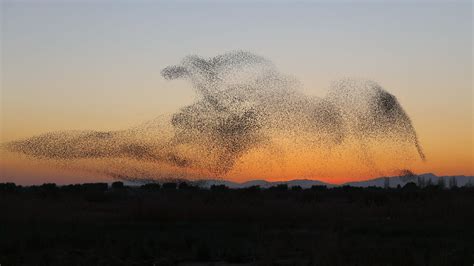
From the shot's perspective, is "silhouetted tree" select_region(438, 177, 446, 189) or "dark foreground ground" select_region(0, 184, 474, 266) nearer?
"dark foreground ground" select_region(0, 184, 474, 266)

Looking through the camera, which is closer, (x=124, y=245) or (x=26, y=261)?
(x=26, y=261)

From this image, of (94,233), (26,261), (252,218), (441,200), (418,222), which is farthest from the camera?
(441,200)

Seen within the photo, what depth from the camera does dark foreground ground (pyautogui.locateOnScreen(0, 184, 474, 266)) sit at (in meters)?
17.2

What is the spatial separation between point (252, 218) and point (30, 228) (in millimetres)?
9192

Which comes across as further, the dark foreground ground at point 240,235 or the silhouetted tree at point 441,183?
the silhouetted tree at point 441,183

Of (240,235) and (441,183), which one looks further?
(441,183)

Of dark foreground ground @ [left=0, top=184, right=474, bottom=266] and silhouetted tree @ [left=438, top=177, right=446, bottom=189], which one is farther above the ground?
silhouetted tree @ [left=438, top=177, right=446, bottom=189]

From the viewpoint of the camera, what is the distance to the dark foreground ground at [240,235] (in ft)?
56.5

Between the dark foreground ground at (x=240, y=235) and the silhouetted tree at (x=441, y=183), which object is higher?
the silhouetted tree at (x=441, y=183)

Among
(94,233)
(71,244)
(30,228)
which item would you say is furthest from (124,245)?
(30,228)

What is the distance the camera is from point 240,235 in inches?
891

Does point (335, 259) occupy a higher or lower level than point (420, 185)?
lower

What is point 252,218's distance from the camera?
29.1m

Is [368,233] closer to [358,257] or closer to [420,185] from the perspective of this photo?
[358,257]
